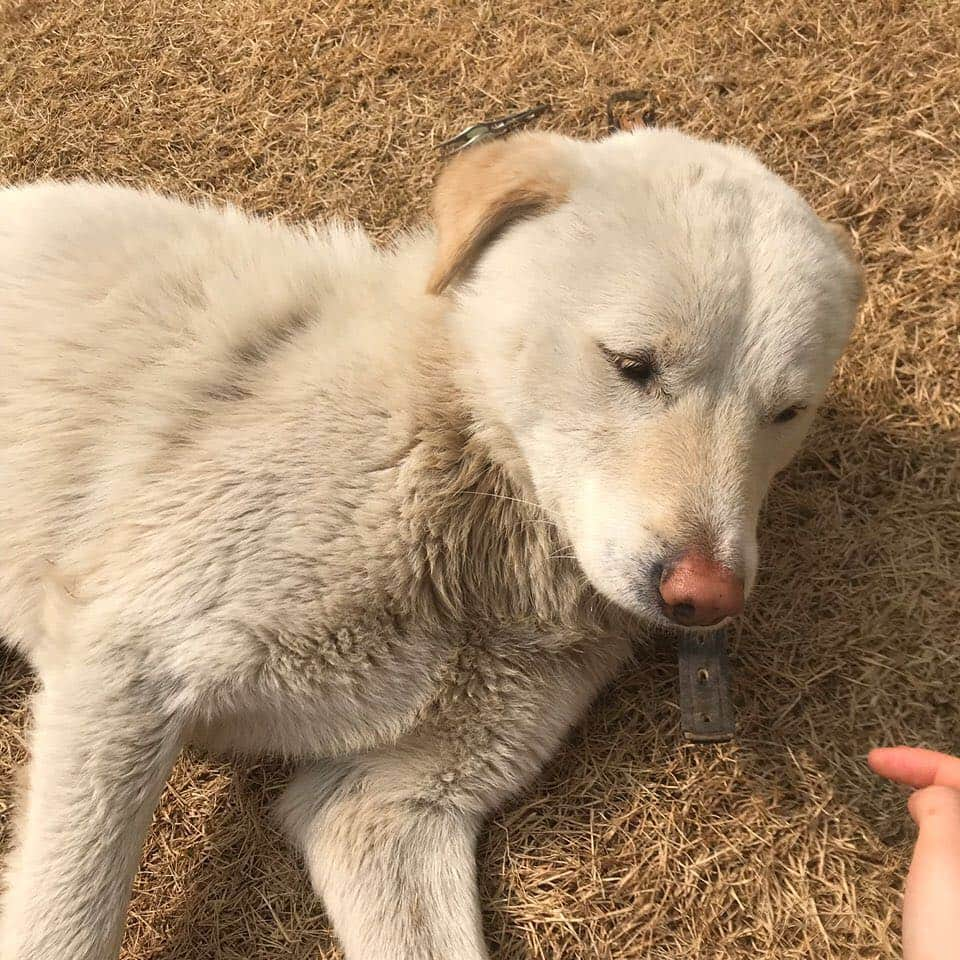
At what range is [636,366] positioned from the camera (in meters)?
1.82

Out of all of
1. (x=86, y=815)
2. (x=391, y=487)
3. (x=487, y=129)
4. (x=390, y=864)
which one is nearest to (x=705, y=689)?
(x=390, y=864)

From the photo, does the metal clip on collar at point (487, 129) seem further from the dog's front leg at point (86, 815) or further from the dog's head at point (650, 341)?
the dog's front leg at point (86, 815)

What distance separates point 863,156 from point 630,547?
7.59 ft

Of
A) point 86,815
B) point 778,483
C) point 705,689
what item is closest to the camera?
point 86,815

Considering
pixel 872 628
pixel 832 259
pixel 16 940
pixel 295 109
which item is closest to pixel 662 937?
pixel 872 628

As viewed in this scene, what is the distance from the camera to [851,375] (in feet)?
9.56

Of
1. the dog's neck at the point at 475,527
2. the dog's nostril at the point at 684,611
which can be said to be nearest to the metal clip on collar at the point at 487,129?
the dog's neck at the point at 475,527

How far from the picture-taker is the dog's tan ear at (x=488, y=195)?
78.2 inches

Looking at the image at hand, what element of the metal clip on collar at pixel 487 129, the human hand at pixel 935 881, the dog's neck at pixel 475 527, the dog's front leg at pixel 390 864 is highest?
the metal clip on collar at pixel 487 129

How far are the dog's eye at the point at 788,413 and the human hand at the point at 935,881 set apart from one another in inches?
34.8

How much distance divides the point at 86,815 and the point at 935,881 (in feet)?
6.12

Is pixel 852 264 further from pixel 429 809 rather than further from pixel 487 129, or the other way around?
pixel 429 809

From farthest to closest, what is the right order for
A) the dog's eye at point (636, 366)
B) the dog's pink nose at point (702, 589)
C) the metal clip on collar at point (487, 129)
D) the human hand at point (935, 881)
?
the metal clip on collar at point (487, 129) < the dog's eye at point (636, 366) < the dog's pink nose at point (702, 589) < the human hand at point (935, 881)

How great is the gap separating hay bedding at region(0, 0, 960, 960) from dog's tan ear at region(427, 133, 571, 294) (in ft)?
4.04
